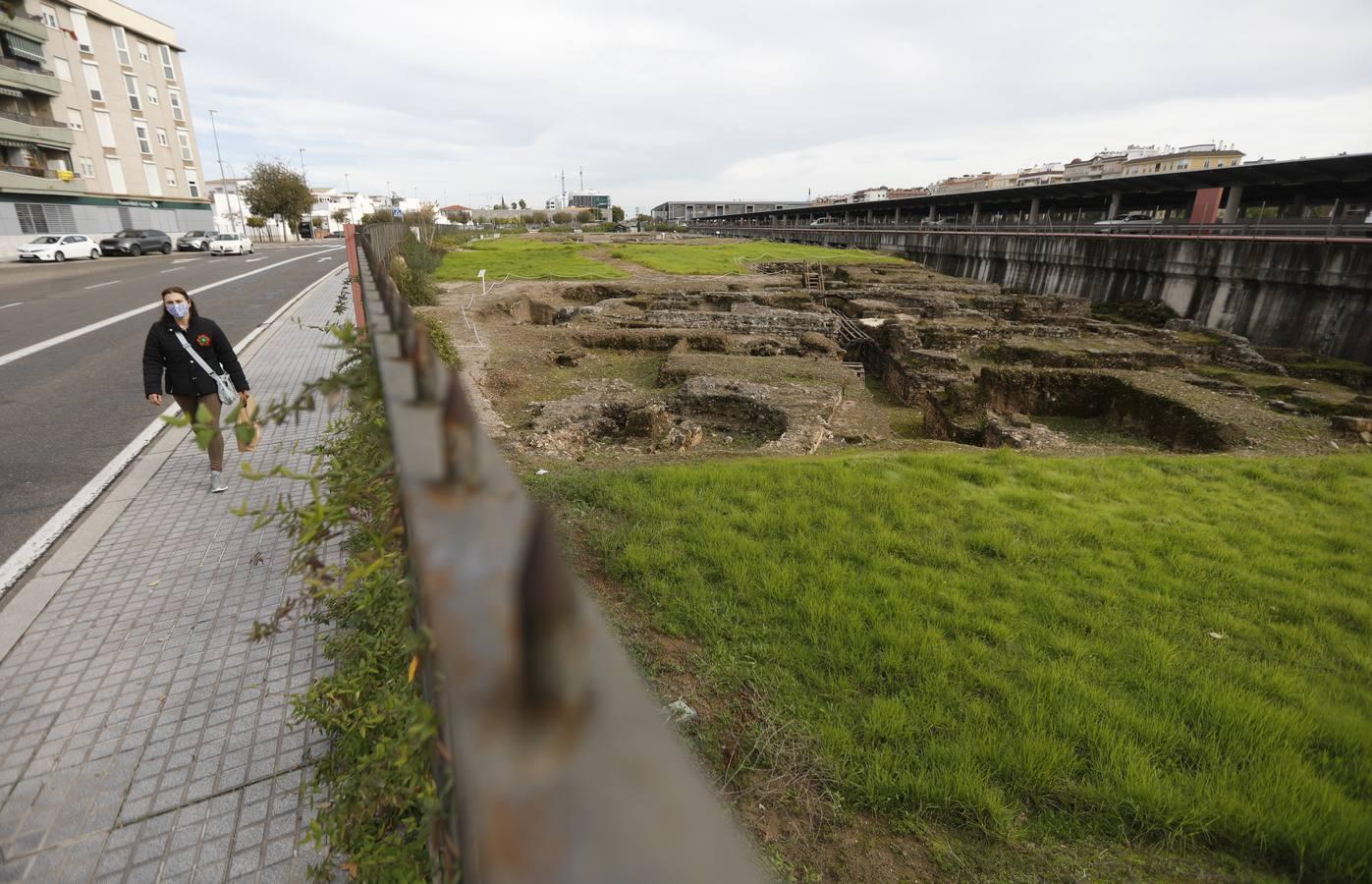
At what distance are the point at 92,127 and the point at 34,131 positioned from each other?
710 cm

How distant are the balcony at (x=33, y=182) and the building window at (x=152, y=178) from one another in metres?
7.45

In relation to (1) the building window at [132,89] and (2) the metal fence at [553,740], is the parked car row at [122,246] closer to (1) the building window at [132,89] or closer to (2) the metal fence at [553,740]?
(1) the building window at [132,89]

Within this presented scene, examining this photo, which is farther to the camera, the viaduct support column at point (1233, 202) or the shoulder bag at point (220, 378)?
the viaduct support column at point (1233, 202)

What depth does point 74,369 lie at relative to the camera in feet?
31.8

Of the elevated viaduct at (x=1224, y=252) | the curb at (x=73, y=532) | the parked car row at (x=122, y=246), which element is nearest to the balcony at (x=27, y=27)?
the parked car row at (x=122, y=246)

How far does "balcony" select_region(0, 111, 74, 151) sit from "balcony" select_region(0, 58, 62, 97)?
1435 millimetres

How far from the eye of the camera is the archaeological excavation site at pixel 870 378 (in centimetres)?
912

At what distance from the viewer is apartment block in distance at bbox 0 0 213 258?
112ft

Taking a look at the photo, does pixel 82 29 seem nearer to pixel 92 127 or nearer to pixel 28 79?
pixel 92 127

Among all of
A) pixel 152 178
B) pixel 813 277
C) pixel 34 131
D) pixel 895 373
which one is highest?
pixel 34 131

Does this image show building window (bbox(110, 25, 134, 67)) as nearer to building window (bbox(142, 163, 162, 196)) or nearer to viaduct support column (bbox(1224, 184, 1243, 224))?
building window (bbox(142, 163, 162, 196))

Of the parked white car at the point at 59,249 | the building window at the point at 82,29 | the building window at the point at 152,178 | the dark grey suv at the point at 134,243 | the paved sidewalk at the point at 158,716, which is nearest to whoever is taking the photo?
the paved sidewalk at the point at 158,716

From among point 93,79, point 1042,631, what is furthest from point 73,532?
point 93,79

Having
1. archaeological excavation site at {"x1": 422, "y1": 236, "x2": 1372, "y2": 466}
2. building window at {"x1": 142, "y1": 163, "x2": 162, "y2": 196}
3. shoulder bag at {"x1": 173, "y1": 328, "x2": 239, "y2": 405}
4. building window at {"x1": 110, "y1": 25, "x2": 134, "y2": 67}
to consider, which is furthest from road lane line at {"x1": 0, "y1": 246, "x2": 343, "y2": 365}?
building window at {"x1": 110, "y1": 25, "x2": 134, "y2": 67}
